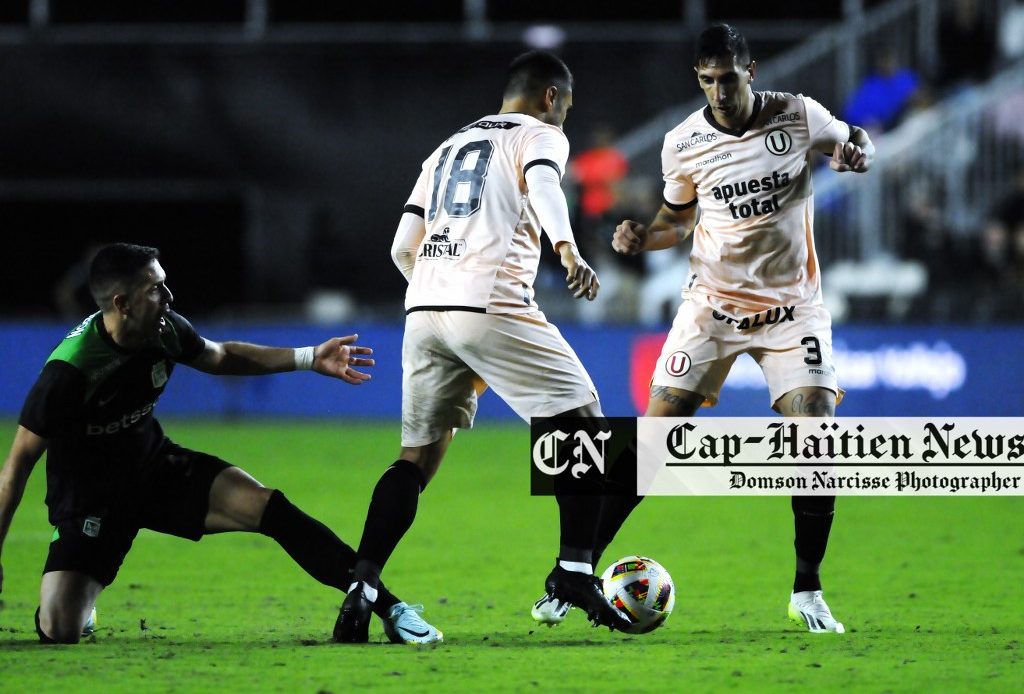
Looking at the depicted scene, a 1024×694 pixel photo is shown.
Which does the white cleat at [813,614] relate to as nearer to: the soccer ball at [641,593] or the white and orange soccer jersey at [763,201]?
the soccer ball at [641,593]

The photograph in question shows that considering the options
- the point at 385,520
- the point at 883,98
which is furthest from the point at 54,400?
the point at 883,98

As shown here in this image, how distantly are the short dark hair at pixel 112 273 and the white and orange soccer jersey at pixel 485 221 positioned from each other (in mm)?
1091

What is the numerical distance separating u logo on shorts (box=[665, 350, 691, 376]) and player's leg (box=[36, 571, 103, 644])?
257 cm

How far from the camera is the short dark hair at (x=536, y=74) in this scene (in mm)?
6309

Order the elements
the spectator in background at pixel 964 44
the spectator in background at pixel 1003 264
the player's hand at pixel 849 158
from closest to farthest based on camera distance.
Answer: the player's hand at pixel 849 158
the spectator in background at pixel 1003 264
the spectator in background at pixel 964 44

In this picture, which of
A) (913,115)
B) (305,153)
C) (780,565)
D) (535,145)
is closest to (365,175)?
(305,153)

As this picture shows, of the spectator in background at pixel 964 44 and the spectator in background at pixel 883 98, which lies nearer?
the spectator in background at pixel 883 98

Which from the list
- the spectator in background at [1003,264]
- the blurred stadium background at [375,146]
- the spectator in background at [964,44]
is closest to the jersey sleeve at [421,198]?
the blurred stadium background at [375,146]

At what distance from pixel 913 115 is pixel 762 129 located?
11.3 m

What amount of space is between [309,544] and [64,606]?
954 millimetres

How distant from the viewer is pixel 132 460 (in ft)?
20.5

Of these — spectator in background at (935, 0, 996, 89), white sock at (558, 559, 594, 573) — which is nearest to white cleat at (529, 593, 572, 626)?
white sock at (558, 559, 594, 573)

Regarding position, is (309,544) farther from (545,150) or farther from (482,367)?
(545,150)

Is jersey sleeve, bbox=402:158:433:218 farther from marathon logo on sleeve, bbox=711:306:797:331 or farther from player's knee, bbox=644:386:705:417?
marathon logo on sleeve, bbox=711:306:797:331
